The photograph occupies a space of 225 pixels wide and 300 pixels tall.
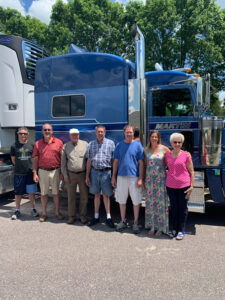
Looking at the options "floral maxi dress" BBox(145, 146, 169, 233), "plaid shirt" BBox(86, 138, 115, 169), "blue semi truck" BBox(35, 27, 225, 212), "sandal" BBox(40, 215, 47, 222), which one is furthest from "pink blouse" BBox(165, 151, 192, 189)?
"sandal" BBox(40, 215, 47, 222)

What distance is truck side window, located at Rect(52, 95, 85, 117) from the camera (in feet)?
16.3

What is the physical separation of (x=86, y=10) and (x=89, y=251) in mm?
14203

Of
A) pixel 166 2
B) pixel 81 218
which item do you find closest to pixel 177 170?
pixel 81 218

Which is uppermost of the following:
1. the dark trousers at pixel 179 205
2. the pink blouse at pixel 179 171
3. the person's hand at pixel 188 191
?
the pink blouse at pixel 179 171

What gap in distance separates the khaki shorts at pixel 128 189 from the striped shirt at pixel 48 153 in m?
1.31

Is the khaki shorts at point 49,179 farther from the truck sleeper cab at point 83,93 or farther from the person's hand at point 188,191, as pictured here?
the person's hand at point 188,191

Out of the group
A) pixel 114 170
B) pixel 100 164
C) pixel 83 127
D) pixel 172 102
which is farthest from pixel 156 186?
pixel 83 127

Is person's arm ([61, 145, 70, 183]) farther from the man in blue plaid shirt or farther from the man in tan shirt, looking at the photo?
the man in blue plaid shirt

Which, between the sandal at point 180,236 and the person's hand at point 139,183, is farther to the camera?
the person's hand at point 139,183

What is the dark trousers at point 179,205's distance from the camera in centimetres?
385

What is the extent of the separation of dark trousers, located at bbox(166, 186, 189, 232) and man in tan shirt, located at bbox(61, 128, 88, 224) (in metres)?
1.61

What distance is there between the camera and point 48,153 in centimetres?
463

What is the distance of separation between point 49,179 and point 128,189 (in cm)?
157

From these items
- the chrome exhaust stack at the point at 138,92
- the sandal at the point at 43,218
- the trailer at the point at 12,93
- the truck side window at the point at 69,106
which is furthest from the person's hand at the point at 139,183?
the trailer at the point at 12,93
